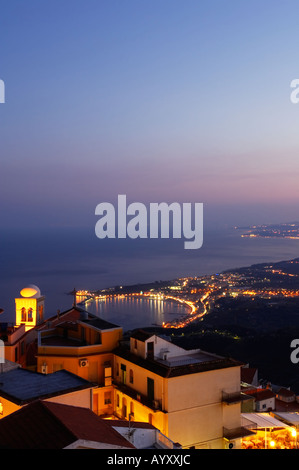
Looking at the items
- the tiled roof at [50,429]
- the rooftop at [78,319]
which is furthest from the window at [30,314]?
the tiled roof at [50,429]

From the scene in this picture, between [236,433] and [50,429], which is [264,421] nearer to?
[236,433]

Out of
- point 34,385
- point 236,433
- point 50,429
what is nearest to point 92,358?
point 34,385

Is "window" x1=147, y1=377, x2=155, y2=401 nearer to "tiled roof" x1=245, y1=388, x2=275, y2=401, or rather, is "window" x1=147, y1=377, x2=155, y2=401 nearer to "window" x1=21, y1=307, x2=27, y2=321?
"tiled roof" x1=245, y1=388, x2=275, y2=401

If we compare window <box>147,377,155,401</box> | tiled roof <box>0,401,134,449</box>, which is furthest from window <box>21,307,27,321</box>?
tiled roof <box>0,401,134,449</box>
